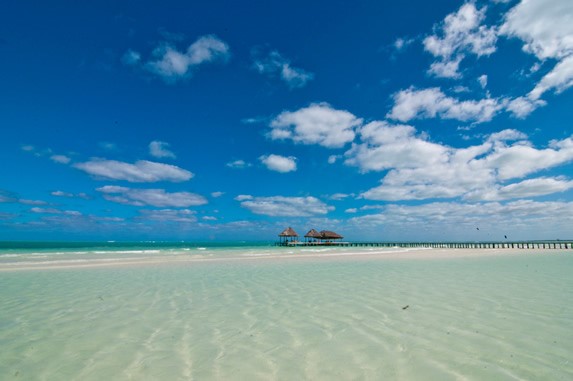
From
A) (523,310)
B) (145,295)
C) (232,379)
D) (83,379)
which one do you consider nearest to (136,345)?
(83,379)

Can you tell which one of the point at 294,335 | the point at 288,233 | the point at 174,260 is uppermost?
the point at 288,233

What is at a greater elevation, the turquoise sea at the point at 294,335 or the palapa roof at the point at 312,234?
the palapa roof at the point at 312,234

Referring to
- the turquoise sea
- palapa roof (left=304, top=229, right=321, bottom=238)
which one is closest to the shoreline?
the turquoise sea

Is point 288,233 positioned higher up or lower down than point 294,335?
higher up

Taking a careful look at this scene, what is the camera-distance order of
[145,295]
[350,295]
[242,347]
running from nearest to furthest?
[242,347], [350,295], [145,295]

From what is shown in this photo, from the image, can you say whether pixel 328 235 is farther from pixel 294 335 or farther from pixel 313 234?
pixel 294 335

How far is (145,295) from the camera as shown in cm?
1009

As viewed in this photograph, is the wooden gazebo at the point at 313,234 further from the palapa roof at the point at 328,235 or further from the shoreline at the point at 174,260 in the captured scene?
the shoreline at the point at 174,260

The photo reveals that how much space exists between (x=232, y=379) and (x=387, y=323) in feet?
11.6

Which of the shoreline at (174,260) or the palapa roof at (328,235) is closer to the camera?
the shoreline at (174,260)

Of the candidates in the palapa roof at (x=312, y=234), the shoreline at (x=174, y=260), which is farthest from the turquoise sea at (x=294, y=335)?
the palapa roof at (x=312, y=234)

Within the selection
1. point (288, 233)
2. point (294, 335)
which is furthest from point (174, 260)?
point (288, 233)

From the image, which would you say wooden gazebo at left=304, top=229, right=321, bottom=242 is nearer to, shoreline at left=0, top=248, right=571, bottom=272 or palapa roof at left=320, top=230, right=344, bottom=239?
palapa roof at left=320, top=230, right=344, bottom=239

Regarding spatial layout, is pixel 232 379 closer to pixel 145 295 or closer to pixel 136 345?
pixel 136 345
